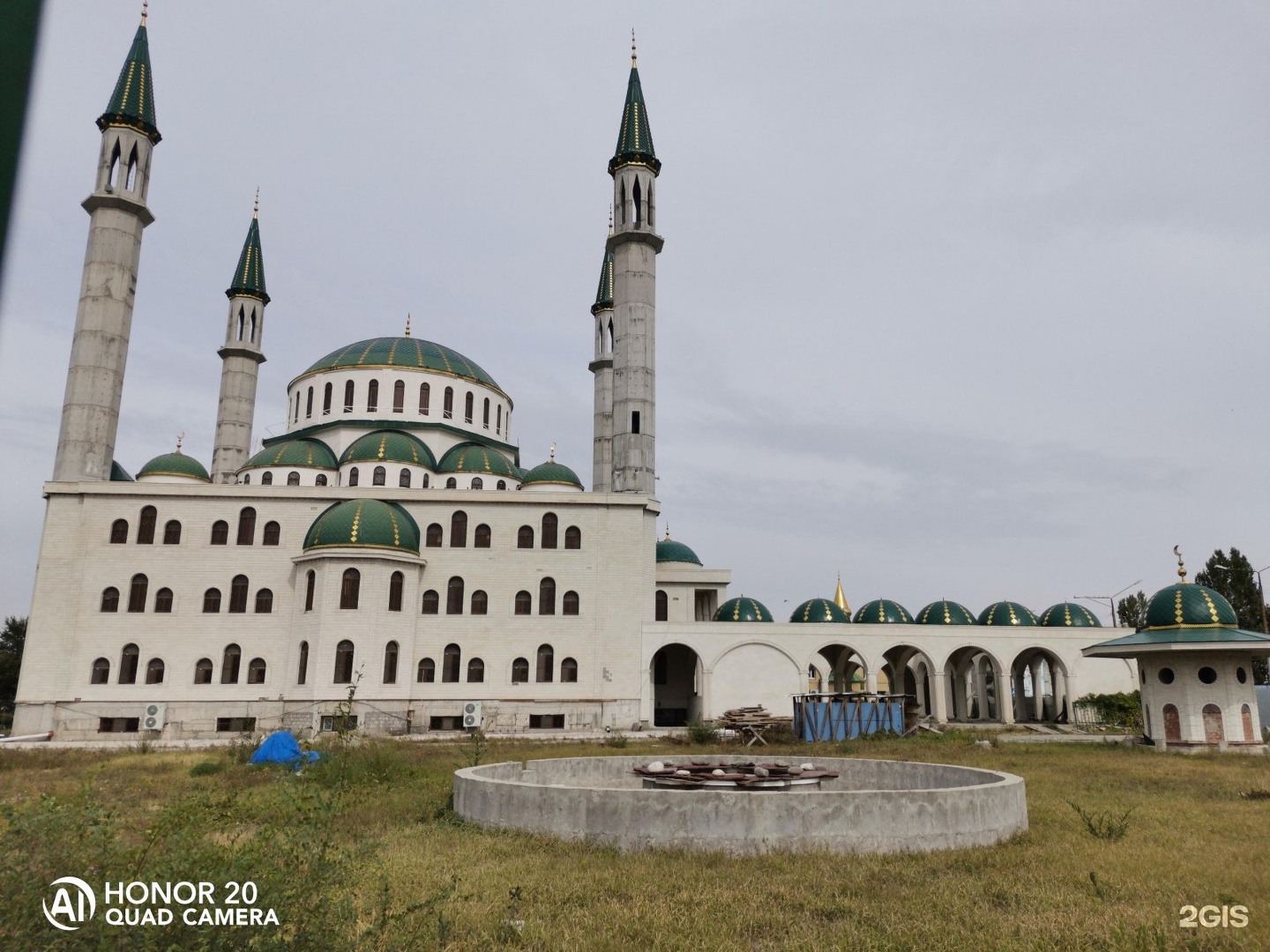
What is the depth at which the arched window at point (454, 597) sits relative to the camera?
116 ft

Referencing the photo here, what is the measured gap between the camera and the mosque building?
3297cm

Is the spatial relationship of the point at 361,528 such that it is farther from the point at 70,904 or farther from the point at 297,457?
the point at 70,904

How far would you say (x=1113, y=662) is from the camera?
39.0 metres

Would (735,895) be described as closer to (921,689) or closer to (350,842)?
(350,842)

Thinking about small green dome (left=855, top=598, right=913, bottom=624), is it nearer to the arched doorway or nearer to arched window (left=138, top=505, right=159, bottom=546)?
the arched doorway

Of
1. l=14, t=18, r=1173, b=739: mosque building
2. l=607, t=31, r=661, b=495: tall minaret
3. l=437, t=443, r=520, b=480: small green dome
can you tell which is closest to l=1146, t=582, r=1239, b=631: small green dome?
l=14, t=18, r=1173, b=739: mosque building

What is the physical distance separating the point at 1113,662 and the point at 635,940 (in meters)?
38.4

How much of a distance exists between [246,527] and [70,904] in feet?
107

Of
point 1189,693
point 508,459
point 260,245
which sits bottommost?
point 1189,693

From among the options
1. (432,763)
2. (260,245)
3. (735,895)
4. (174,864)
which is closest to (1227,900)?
(735,895)

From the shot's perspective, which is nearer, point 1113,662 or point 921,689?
point 1113,662

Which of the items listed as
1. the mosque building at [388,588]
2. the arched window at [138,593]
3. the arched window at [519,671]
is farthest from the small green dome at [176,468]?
the arched window at [519,671]

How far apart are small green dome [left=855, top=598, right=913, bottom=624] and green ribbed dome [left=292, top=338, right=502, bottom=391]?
873 inches

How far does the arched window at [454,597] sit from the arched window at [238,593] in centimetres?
782
